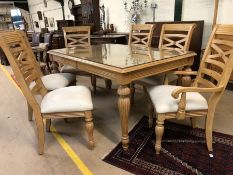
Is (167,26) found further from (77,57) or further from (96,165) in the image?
(96,165)

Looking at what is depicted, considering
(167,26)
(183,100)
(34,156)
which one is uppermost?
(167,26)

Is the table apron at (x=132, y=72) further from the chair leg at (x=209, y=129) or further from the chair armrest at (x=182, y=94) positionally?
the chair leg at (x=209, y=129)

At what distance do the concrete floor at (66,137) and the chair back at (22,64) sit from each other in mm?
484

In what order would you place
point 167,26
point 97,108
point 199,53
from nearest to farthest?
1. point 167,26
2. point 97,108
3. point 199,53

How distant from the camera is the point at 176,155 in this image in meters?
1.64

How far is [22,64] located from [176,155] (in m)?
1.53

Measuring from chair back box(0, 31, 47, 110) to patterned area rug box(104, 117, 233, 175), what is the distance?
857 millimetres

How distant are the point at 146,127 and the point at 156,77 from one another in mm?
586

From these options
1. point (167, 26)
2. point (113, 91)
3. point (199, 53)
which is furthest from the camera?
point (199, 53)

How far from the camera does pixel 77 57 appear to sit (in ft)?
6.34

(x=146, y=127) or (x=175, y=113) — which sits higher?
(x=175, y=113)

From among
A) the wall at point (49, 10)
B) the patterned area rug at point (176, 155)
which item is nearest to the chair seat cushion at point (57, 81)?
the patterned area rug at point (176, 155)

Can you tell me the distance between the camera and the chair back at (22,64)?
144 centimetres

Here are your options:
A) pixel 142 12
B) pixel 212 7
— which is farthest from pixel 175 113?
pixel 142 12
